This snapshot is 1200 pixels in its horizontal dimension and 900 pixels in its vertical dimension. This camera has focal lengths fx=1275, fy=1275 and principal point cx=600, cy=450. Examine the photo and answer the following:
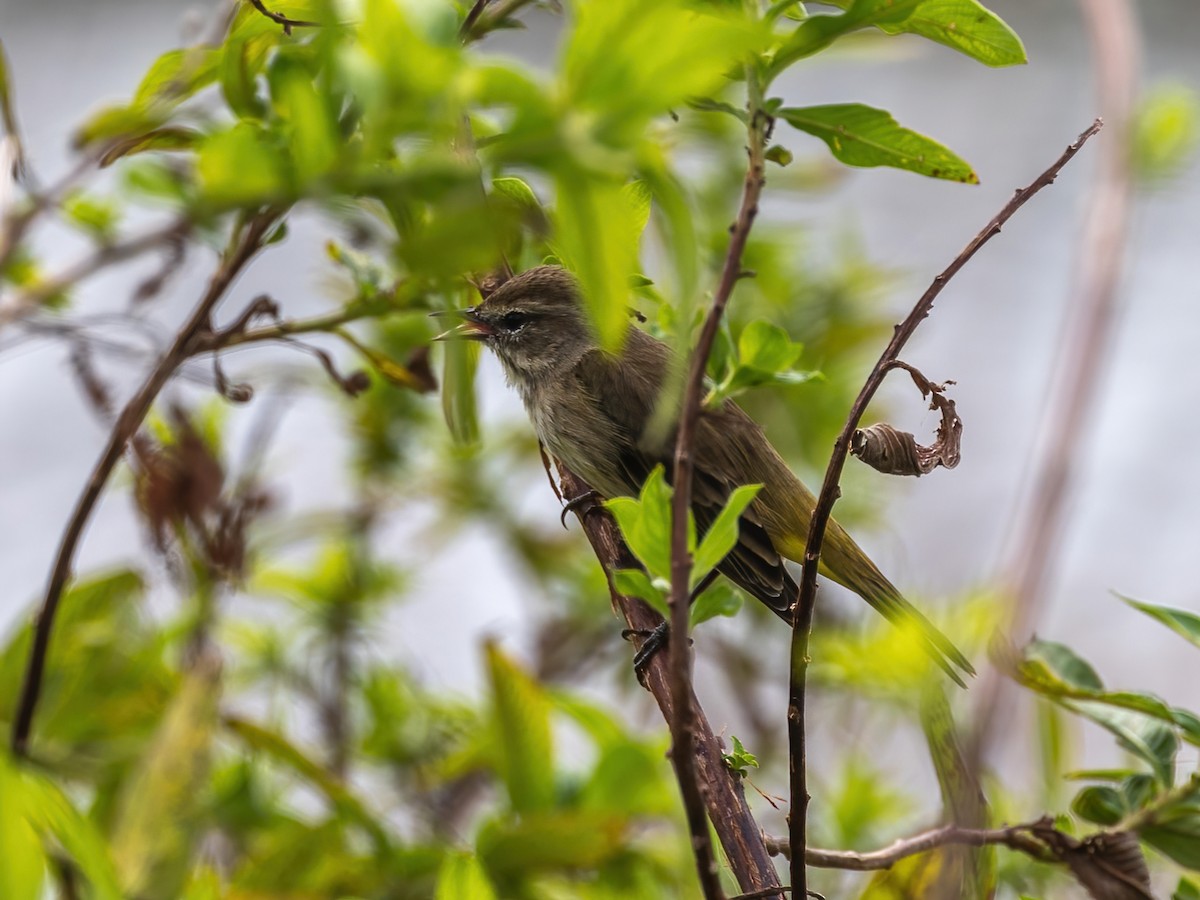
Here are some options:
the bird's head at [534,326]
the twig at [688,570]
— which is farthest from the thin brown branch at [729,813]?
the bird's head at [534,326]

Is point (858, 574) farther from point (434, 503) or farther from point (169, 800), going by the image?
point (169, 800)

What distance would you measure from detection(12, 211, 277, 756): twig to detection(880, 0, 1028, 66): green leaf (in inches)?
21.5

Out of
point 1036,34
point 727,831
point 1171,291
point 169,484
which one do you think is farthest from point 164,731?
point 1036,34

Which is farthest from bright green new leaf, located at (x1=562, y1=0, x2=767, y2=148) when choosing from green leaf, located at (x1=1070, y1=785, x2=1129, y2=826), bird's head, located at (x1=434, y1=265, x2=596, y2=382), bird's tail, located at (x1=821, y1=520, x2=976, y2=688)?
bird's head, located at (x1=434, y1=265, x2=596, y2=382)

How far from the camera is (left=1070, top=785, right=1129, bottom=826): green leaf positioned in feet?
3.64

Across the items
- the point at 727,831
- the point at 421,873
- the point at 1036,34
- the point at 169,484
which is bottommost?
the point at 421,873

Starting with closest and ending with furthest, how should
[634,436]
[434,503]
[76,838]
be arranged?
[76,838]
[634,436]
[434,503]

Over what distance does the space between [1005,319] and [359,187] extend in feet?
16.1

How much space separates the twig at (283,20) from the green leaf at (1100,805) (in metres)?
0.90

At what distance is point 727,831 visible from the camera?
0.94 metres

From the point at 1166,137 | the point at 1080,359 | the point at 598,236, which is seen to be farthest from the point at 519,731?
the point at 1166,137

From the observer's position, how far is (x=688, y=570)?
0.74 metres

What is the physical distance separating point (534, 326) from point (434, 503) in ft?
1.34

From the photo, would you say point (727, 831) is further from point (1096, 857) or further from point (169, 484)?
point (169, 484)
